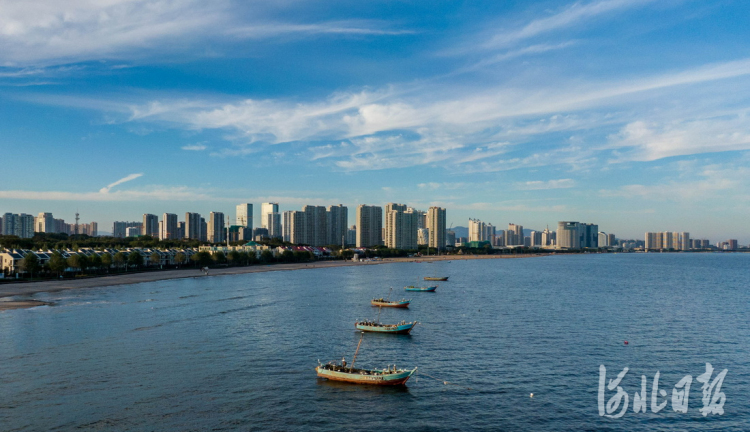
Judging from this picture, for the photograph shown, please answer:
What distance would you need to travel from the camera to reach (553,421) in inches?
1326

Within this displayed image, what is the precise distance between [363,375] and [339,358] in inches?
285

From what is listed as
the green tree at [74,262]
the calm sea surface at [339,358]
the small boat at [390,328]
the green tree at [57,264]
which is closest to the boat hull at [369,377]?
the calm sea surface at [339,358]

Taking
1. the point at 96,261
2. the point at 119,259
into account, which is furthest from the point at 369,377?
the point at 119,259

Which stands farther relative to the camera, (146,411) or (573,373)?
(573,373)

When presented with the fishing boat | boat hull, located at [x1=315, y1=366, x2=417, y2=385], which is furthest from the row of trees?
boat hull, located at [x1=315, y1=366, x2=417, y2=385]

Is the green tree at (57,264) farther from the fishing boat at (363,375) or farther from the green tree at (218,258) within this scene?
the fishing boat at (363,375)

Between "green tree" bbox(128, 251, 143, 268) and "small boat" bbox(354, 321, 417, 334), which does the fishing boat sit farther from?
"green tree" bbox(128, 251, 143, 268)

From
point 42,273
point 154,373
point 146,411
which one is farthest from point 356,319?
point 42,273

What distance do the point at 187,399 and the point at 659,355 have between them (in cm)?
4547

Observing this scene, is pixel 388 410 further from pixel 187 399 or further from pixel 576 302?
pixel 576 302

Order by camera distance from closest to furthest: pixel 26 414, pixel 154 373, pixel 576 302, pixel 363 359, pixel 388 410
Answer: pixel 26 414
pixel 388 410
pixel 154 373
pixel 363 359
pixel 576 302

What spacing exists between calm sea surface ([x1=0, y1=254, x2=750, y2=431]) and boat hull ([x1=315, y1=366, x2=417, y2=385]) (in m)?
0.96

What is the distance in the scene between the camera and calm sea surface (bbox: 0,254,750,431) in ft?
111

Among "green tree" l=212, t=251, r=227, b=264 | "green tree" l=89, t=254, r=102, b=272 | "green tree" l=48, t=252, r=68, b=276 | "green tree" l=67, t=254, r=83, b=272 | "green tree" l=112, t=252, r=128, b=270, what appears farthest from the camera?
"green tree" l=212, t=251, r=227, b=264
